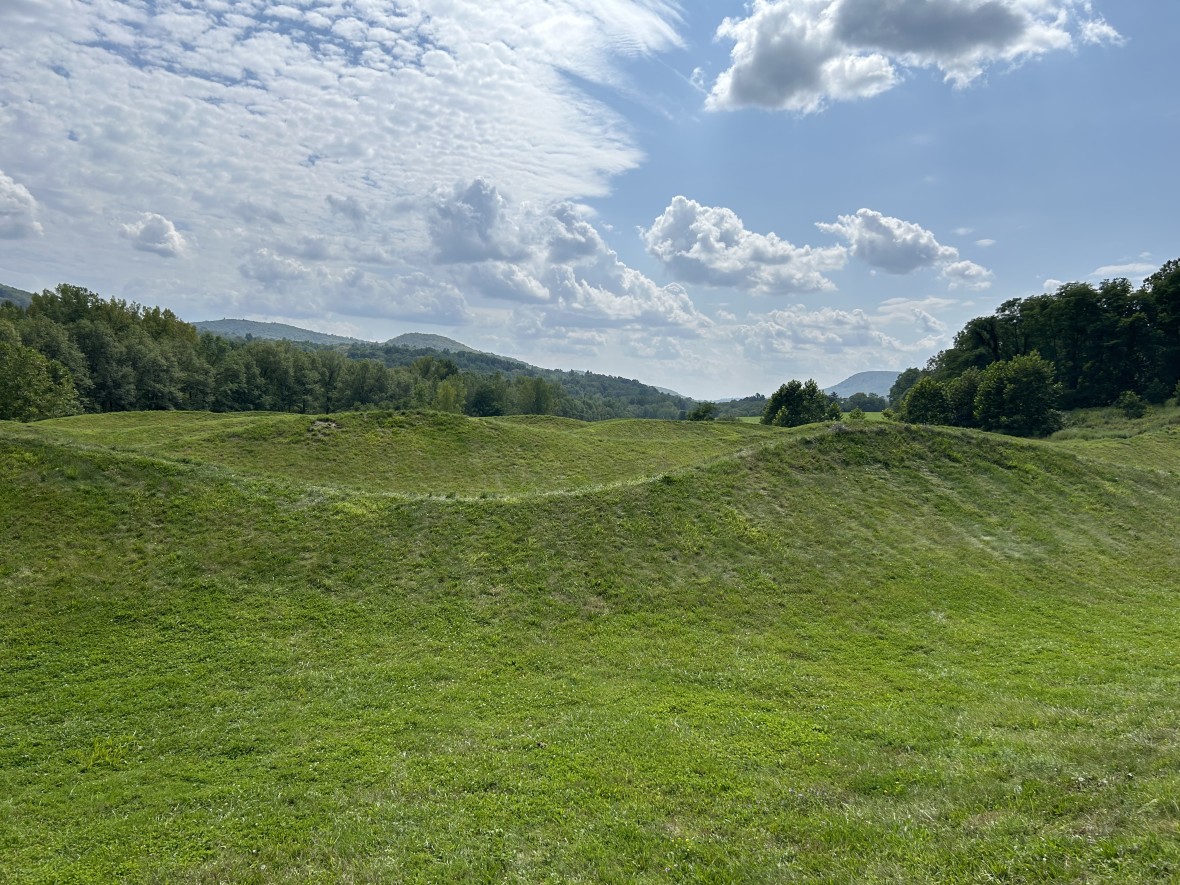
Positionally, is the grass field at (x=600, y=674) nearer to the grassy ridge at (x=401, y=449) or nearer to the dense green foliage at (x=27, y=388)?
the grassy ridge at (x=401, y=449)

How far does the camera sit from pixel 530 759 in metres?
12.1

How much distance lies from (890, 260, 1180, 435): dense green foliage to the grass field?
45659mm

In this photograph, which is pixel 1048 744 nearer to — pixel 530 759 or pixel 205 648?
pixel 530 759

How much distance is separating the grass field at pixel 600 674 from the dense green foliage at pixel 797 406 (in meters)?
59.6

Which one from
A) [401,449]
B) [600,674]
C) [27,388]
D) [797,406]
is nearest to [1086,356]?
[797,406]

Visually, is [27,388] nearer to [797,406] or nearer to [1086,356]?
[797,406]

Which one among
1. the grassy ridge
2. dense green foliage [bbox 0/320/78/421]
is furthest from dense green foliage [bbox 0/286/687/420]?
the grassy ridge

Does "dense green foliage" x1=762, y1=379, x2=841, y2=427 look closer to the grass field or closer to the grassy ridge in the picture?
the grassy ridge

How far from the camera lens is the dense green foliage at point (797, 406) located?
94375 mm

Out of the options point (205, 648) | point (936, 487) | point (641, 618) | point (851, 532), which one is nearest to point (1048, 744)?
point (641, 618)

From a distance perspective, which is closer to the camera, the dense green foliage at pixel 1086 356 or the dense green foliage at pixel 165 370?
the dense green foliage at pixel 1086 356

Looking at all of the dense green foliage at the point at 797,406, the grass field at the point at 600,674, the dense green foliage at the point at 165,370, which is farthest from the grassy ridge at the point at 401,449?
the dense green foliage at the point at 797,406

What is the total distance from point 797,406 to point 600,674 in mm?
86227

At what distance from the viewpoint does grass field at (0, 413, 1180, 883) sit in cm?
934
